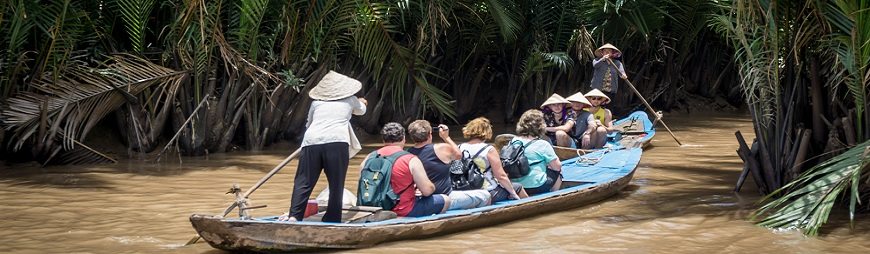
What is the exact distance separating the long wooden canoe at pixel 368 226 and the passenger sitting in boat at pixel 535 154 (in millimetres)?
203

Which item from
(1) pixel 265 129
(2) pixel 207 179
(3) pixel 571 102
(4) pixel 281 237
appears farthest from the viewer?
(1) pixel 265 129

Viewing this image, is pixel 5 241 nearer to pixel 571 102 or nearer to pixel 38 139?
pixel 38 139

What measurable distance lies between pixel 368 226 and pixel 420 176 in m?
0.52

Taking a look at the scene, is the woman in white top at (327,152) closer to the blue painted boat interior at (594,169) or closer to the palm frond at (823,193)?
the blue painted boat interior at (594,169)

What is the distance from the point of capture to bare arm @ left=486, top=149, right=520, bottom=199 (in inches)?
303

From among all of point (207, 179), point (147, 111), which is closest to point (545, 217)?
point (207, 179)

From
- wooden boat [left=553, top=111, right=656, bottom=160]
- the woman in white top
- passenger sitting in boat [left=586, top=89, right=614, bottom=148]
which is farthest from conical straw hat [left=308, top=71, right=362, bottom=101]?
passenger sitting in boat [left=586, top=89, right=614, bottom=148]

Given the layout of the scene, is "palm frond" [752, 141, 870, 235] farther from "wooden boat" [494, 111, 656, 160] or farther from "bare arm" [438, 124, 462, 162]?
"wooden boat" [494, 111, 656, 160]

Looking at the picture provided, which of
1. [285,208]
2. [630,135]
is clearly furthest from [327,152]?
[630,135]

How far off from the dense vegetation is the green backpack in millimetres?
2624

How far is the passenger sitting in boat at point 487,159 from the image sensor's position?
772cm

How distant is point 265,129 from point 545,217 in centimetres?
570

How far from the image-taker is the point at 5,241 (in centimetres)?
695

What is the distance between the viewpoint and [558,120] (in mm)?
11656
